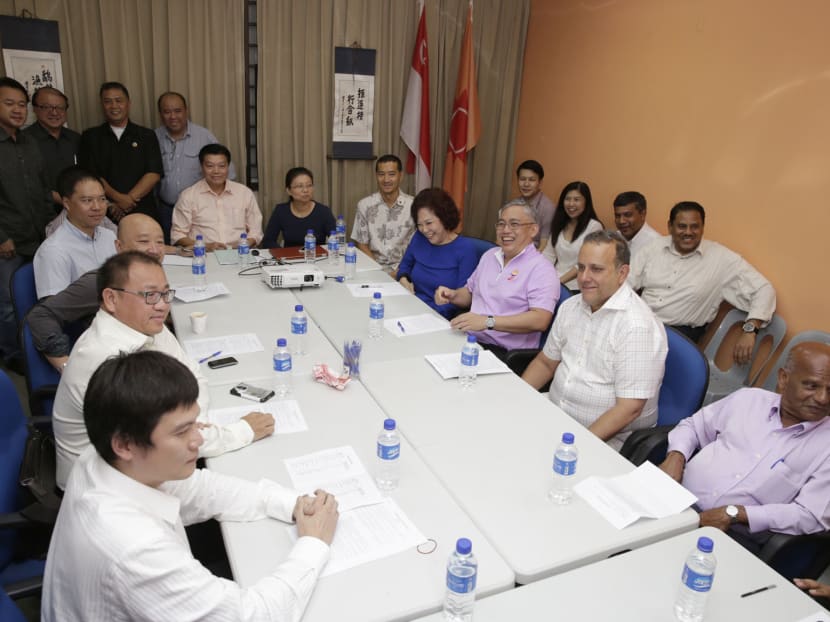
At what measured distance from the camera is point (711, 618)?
1325 mm

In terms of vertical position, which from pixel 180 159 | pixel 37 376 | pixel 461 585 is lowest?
pixel 37 376

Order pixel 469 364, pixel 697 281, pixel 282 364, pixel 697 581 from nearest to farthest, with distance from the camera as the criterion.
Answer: pixel 697 581, pixel 282 364, pixel 469 364, pixel 697 281

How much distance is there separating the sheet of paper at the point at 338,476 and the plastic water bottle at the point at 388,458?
0.10 ft

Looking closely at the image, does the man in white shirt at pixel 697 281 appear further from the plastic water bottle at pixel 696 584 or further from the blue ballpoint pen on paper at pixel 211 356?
the blue ballpoint pen on paper at pixel 211 356

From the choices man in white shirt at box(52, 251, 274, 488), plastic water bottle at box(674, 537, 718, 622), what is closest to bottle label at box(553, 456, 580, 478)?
plastic water bottle at box(674, 537, 718, 622)

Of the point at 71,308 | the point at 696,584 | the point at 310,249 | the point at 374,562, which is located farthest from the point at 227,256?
the point at 696,584

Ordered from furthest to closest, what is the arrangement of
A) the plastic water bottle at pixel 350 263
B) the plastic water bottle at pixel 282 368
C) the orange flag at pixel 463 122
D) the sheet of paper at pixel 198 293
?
1. the orange flag at pixel 463 122
2. the plastic water bottle at pixel 350 263
3. the sheet of paper at pixel 198 293
4. the plastic water bottle at pixel 282 368

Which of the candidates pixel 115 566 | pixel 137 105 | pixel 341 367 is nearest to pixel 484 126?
pixel 137 105

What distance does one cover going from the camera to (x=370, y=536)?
1.52 metres

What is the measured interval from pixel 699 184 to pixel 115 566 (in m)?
4.09

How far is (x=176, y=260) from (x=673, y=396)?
3235 mm

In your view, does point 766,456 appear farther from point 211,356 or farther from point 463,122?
point 463,122

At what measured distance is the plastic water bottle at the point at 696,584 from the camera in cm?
128

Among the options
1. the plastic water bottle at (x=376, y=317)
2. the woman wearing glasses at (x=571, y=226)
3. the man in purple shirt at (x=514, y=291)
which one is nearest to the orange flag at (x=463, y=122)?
the woman wearing glasses at (x=571, y=226)
